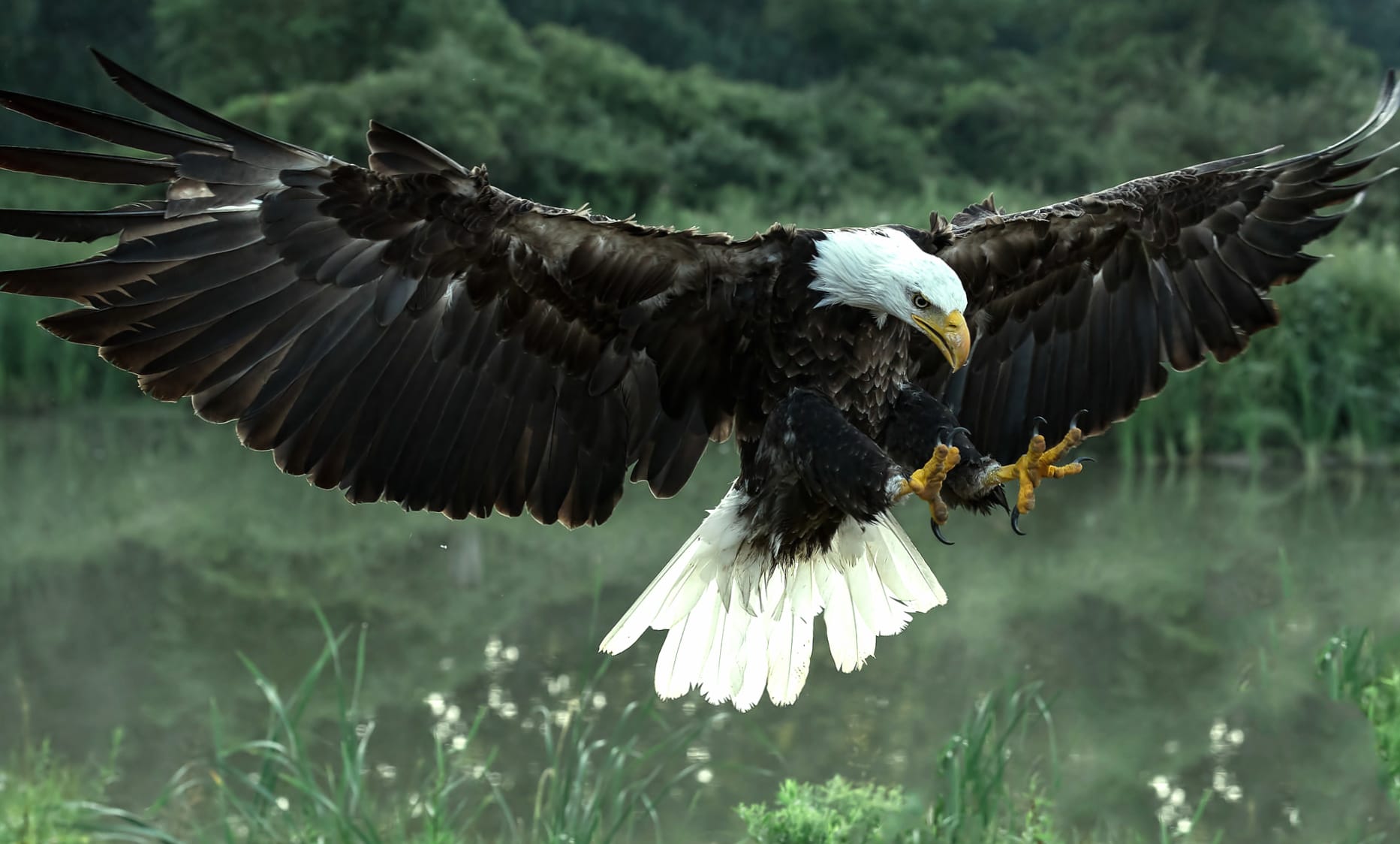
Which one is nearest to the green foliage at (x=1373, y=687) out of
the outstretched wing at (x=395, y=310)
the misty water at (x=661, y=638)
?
the misty water at (x=661, y=638)

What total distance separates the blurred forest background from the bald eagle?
580cm

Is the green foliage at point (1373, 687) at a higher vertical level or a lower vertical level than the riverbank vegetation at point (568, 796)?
higher

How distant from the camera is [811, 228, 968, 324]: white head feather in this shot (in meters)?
2.70

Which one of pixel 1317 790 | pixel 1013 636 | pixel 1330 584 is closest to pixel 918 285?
pixel 1317 790

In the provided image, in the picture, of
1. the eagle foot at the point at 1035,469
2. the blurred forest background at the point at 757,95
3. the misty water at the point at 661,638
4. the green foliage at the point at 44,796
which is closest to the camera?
the eagle foot at the point at 1035,469

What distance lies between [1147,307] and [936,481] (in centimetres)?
127

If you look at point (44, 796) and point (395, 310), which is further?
point (44, 796)

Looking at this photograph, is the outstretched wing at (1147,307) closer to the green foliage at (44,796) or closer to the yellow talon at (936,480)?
the yellow talon at (936,480)

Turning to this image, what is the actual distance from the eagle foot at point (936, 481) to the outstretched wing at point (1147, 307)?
925 millimetres

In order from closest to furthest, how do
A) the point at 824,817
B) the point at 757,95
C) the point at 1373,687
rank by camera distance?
the point at 824,817 < the point at 1373,687 < the point at 757,95

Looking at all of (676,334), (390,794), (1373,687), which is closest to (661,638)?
(390,794)

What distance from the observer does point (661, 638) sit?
606 centimetres

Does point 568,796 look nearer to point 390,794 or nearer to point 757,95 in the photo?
point 390,794

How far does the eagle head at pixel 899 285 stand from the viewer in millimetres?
2697
